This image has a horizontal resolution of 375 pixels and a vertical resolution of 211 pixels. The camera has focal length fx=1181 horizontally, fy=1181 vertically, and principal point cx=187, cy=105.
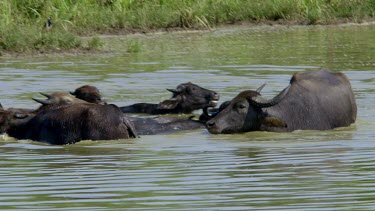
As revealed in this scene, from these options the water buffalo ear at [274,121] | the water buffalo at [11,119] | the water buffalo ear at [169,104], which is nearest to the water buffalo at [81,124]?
the water buffalo at [11,119]

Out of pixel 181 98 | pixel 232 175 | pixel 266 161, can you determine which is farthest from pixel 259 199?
pixel 181 98

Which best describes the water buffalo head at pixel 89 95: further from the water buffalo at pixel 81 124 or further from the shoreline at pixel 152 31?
the shoreline at pixel 152 31

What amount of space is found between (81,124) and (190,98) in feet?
9.82

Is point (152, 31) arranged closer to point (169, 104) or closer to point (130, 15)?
point (130, 15)

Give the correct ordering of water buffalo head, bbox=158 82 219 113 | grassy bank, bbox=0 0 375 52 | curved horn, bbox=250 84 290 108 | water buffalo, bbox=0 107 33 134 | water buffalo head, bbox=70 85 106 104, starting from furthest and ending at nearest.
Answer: grassy bank, bbox=0 0 375 52 < water buffalo head, bbox=158 82 219 113 < water buffalo head, bbox=70 85 106 104 < curved horn, bbox=250 84 290 108 < water buffalo, bbox=0 107 33 134

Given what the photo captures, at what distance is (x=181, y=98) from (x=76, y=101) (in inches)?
79.7

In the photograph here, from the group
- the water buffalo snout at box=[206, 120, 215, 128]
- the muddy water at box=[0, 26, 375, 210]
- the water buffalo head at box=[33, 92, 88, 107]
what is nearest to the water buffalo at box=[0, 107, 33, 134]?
the muddy water at box=[0, 26, 375, 210]

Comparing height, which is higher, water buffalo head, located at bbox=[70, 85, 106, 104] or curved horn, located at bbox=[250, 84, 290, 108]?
curved horn, located at bbox=[250, 84, 290, 108]

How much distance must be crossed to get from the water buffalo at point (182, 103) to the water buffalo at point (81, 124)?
227cm

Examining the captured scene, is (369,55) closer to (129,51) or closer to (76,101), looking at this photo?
(129,51)

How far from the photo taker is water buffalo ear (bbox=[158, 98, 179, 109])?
1448 cm

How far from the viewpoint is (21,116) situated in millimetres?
12562

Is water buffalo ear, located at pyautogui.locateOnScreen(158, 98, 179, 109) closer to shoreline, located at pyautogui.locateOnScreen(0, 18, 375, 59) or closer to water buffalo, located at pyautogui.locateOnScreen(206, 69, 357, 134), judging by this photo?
water buffalo, located at pyautogui.locateOnScreen(206, 69, 357, 134)

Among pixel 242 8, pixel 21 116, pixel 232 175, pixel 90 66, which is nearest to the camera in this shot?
pixel 232 175
